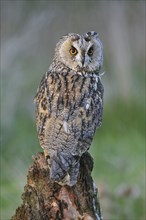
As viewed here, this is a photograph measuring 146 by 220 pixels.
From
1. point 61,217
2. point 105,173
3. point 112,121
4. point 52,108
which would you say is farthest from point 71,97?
point 112,121

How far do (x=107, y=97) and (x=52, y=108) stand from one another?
4145mm

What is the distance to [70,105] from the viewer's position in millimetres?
5215

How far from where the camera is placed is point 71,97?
5.27 metres

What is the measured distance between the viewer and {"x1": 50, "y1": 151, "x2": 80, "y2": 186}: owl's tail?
4.86 meters

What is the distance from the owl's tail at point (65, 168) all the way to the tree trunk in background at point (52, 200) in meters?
0.04

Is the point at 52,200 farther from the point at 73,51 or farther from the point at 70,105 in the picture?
the point at 73,51

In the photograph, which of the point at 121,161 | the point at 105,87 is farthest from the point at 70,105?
the point at 105,87

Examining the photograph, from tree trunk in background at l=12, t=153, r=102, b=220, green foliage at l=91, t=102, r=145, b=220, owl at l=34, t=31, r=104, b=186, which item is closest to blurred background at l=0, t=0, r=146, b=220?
green foliage at l=91, t=102, r=145, b=220

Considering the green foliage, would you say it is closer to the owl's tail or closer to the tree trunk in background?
the owl's tail

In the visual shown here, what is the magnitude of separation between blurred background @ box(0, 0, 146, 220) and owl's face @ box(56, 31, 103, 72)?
51.1 inches

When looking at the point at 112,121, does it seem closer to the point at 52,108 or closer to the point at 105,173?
the point at 105,173

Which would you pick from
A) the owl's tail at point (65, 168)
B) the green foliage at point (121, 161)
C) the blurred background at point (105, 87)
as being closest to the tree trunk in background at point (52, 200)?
the owl's tail at point (65, 168)

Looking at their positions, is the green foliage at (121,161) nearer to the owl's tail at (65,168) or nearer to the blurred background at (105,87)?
the blurred background at (105,87)

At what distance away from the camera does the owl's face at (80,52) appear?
216 inches
